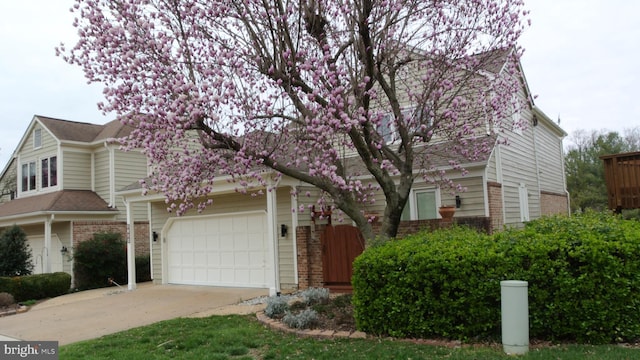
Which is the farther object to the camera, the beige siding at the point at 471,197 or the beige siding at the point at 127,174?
the beige siding at the point at 127,174

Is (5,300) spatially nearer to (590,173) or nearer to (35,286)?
(35,286)

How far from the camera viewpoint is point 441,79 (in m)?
8.55

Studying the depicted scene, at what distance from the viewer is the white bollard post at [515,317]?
5.51 meters

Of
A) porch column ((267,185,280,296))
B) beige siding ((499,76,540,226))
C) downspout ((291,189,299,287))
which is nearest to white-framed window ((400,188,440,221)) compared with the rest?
beige siding ((499,76,540,226))

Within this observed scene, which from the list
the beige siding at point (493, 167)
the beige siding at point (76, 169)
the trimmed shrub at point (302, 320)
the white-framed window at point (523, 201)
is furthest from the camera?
the beige siding at point (76, 169)

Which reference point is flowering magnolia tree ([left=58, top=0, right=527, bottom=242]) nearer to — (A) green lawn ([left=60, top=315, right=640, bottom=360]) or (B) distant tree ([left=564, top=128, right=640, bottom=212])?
(A) green lawn ([left=60, top=315, right=640, bottom=360])

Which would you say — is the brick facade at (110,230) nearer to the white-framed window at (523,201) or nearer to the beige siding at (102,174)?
the beige siding at (102,174)

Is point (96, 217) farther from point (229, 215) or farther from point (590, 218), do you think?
point (590, 218)

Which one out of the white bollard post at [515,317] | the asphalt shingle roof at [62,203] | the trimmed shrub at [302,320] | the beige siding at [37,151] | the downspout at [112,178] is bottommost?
the trimmed shrub at [302,320]

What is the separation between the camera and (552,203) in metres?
17.5

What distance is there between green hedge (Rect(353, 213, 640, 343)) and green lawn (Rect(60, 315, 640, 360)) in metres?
0.31

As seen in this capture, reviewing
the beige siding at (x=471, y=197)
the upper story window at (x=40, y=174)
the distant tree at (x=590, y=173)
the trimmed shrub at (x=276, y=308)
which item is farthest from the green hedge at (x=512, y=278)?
the distant tree at (x=590, y=173)

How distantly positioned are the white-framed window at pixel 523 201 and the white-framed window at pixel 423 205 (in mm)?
3140

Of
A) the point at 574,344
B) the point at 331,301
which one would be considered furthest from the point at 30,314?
the point at 574,344
